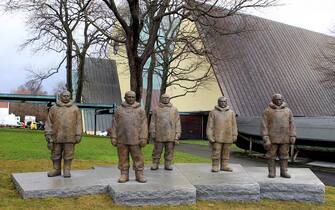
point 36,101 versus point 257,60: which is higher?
point 257,60

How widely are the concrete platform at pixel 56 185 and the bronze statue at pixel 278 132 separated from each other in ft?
11.6

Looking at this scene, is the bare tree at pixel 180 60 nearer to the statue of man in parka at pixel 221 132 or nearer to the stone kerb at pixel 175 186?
the statue of man in parka at pixel 221 132

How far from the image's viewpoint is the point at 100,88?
4566 cm

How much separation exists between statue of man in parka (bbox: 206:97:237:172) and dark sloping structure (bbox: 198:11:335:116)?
19.1 metres

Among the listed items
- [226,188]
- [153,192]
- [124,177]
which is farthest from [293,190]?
[124,177]

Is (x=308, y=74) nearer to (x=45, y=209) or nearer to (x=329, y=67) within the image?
(x=329, y=67)

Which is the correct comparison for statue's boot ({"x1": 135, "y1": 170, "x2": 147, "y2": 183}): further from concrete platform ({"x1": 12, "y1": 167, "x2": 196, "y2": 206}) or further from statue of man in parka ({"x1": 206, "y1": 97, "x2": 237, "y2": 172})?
statue of man in parka ({"x1": 206, "y1": 97, "x2": 237, "y2": 172})

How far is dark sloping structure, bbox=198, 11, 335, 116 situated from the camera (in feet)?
106

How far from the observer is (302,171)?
10.5 meters

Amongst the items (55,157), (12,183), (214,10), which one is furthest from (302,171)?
(214,10)

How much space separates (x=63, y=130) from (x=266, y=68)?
94.0 ft

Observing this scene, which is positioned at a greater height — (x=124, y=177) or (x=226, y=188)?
(x=124, y=177)

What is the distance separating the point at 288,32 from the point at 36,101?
25.4m

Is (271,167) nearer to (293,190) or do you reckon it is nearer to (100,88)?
(293,190)
